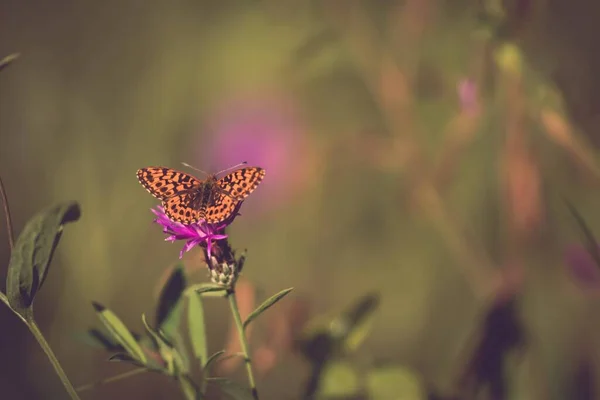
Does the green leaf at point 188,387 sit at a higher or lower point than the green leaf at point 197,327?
lower

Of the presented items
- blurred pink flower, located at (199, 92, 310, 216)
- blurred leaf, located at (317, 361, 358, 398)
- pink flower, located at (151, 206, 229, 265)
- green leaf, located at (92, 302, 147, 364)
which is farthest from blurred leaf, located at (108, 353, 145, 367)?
blurred pink flower, located at (199, 92, 310, 216)

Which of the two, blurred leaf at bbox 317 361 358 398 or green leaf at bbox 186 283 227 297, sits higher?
green leaf at bbox 186 283 227 297

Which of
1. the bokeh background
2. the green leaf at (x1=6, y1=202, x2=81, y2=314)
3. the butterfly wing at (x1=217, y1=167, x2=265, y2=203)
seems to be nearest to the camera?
the green leaf at (x1=6, y1=202, x2=81, y2=314)

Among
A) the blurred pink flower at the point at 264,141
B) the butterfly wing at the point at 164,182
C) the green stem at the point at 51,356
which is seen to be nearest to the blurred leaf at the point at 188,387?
the green stem at the point at 51,356

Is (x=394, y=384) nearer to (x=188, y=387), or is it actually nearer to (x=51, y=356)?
(x=188, y=387)

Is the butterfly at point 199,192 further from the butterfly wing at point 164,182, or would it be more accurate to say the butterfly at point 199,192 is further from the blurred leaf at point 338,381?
the blurred leaf at point 338,381

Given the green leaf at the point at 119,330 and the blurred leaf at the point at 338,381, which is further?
the blurred leaf at the point at 338,381

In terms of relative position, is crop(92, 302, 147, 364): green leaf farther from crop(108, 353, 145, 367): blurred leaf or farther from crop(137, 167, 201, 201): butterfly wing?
crop(137, 167, 201, 201): butterfly wing

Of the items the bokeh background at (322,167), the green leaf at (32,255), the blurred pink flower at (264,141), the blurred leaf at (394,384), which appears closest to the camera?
the green leaf at (32,255)

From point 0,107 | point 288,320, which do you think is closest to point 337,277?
point 288,320
